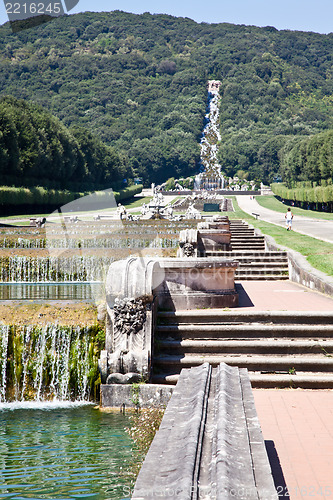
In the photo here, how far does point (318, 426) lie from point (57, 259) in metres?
15.0

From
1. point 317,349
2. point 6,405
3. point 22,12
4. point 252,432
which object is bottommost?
point 6,405

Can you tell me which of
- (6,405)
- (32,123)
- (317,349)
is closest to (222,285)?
(317,349)

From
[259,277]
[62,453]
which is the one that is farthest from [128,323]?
[259,277]

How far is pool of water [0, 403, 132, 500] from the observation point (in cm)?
512

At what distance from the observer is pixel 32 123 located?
61562mm

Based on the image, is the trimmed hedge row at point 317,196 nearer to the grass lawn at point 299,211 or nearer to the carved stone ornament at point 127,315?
the grass lawn at point 299,211

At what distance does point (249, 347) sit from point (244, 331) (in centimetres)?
48

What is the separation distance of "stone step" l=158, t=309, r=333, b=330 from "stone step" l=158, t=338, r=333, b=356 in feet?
2.37

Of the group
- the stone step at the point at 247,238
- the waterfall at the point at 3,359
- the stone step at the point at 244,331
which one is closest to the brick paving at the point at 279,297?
the stone step at the point at 244,331

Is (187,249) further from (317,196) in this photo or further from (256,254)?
(317,196)

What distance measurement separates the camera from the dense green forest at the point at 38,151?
52.6 m

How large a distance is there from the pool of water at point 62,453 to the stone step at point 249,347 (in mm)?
1600

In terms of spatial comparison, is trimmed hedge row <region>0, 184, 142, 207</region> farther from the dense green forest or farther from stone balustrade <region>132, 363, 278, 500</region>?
stone balustrade <region>132, 363, 278, 500</region>

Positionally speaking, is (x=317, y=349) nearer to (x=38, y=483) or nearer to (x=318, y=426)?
(x=318, y=426)
